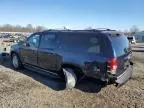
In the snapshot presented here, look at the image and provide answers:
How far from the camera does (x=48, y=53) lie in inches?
348

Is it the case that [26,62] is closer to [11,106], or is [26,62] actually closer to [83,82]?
[83,82]

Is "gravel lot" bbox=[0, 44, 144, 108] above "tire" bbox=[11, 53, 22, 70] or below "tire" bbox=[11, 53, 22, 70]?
below

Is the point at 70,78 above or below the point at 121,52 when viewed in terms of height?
below

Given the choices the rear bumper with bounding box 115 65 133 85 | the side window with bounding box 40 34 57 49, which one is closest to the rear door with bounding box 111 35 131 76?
the rear bumper with bounding box 115 65 133 85

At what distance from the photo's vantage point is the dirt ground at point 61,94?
6570 mm

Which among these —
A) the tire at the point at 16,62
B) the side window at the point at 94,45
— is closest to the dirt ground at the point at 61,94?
the side window at the point at 94,45

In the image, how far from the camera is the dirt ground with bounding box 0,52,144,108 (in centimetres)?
657

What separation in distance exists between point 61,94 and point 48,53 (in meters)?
1.96

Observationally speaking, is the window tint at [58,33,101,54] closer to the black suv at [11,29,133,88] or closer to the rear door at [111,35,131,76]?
the black suv at [11,29,133,88]

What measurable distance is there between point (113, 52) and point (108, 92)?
138cm

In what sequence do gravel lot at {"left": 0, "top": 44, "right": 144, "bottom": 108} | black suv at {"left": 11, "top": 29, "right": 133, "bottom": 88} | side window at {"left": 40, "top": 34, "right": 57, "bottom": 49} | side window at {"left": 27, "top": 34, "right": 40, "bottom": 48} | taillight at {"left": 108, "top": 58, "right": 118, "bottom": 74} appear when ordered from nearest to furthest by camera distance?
gravel lot at {"left": 0, "top": 44, "right": 144, "bottom": 108} → taillight at {"left": 108, "top": 58, "right": 118, "bottom": 74} → black suv at {"left": 11, "top": 29, "right": 133, "bottom": 88} → side window at {"left": 40, "top": 34, "right": 57, "bottom": 49} → side window at {"left": 27, "top": 34, "right": 40, "bottom": 48}

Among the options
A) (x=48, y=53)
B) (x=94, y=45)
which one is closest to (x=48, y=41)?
(x=48, y=53)

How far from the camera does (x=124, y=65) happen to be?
25.1 ft

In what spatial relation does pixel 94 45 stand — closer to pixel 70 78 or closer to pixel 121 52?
pixel 121 52
